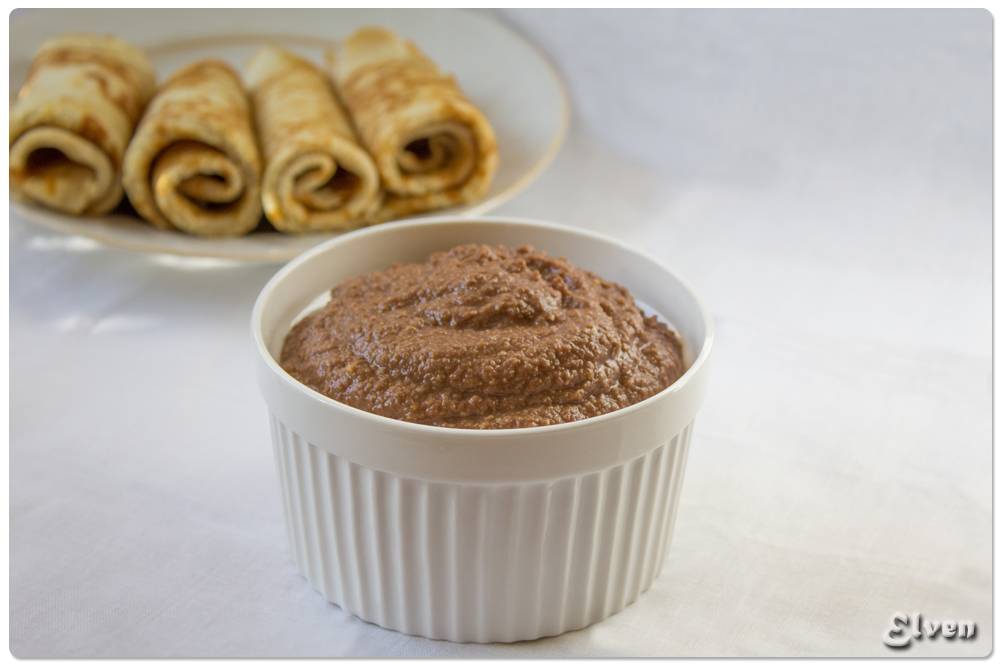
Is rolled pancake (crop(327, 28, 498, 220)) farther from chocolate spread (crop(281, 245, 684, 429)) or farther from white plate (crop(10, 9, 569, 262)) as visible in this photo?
chocolate spread (crop(281, 245, 684, 429))

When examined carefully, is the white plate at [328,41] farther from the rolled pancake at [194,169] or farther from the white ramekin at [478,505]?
the white ramekin at [478,505]

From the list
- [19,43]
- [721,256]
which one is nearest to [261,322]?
[721,256]

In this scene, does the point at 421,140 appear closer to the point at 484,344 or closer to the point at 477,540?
the point at 484,344

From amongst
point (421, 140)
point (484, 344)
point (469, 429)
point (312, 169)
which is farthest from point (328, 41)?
point (469, 429)

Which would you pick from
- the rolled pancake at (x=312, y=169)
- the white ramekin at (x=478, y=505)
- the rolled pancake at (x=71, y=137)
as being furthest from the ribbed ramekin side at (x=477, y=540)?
the rolled pancake at (x=71, y=137)

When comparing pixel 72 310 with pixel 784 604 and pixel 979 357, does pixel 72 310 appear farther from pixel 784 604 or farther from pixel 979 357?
pixel 979 357

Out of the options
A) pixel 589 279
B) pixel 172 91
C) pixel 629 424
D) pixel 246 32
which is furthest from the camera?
pixel 246 32
